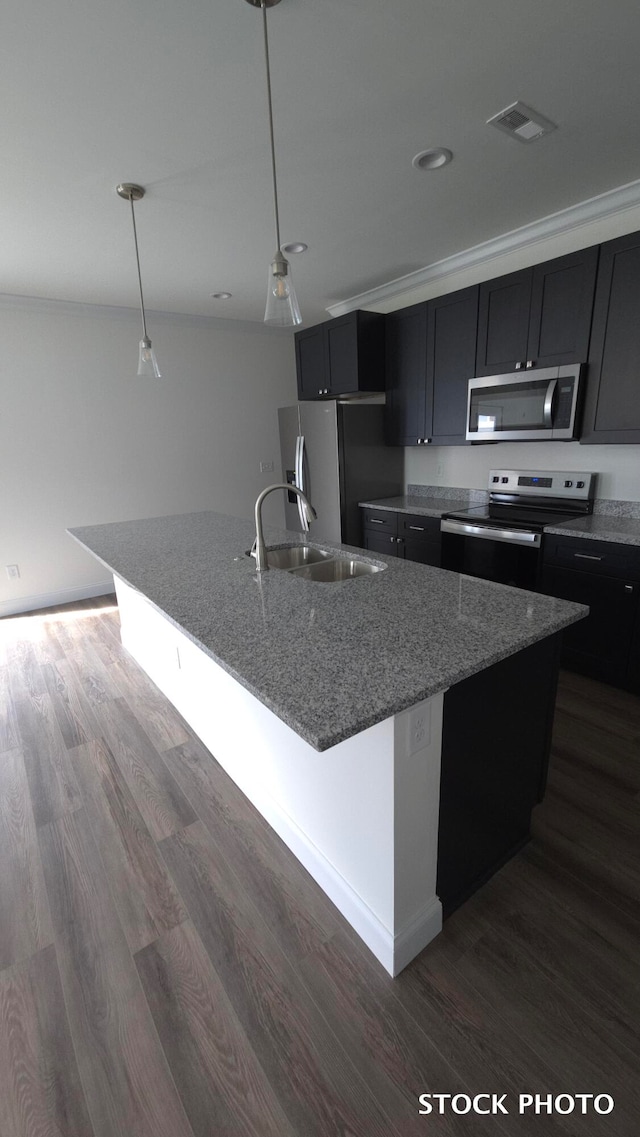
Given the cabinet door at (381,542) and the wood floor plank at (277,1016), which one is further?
the cabinet door at (381,542)

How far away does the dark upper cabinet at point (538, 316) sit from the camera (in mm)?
2598

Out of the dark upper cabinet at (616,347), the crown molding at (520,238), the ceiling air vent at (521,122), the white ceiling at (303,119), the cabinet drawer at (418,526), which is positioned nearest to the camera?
the white ceiling at (303,119)

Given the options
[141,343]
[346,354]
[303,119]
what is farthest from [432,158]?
[346,354]

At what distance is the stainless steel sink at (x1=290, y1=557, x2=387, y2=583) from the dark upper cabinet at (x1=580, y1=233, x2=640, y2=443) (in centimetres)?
168

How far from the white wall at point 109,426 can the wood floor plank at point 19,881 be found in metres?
2.62

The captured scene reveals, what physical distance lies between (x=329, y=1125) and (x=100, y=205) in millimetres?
3524

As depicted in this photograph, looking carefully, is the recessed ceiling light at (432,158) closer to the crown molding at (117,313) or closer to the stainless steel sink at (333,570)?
the stainless steel sink at (333,570)

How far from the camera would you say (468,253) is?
3.26 meters

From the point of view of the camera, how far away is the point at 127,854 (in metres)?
1.73

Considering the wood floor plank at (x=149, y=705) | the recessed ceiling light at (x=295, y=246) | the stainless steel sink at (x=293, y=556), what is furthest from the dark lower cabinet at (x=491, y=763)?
the recessed ceiling light at (x=295, y=246)

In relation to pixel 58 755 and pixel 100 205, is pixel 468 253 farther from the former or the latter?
pixel 58 755

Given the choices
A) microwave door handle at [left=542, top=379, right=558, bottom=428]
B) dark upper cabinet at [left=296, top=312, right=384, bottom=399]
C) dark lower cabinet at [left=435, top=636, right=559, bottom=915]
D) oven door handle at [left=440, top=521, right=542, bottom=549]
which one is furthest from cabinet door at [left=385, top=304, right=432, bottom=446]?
dark lower cabinet at [left=435, top=636, right=559, bottom=915]

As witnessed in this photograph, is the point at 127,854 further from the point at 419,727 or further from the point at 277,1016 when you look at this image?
the point at 419,727

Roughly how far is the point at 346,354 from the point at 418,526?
1566 mm
